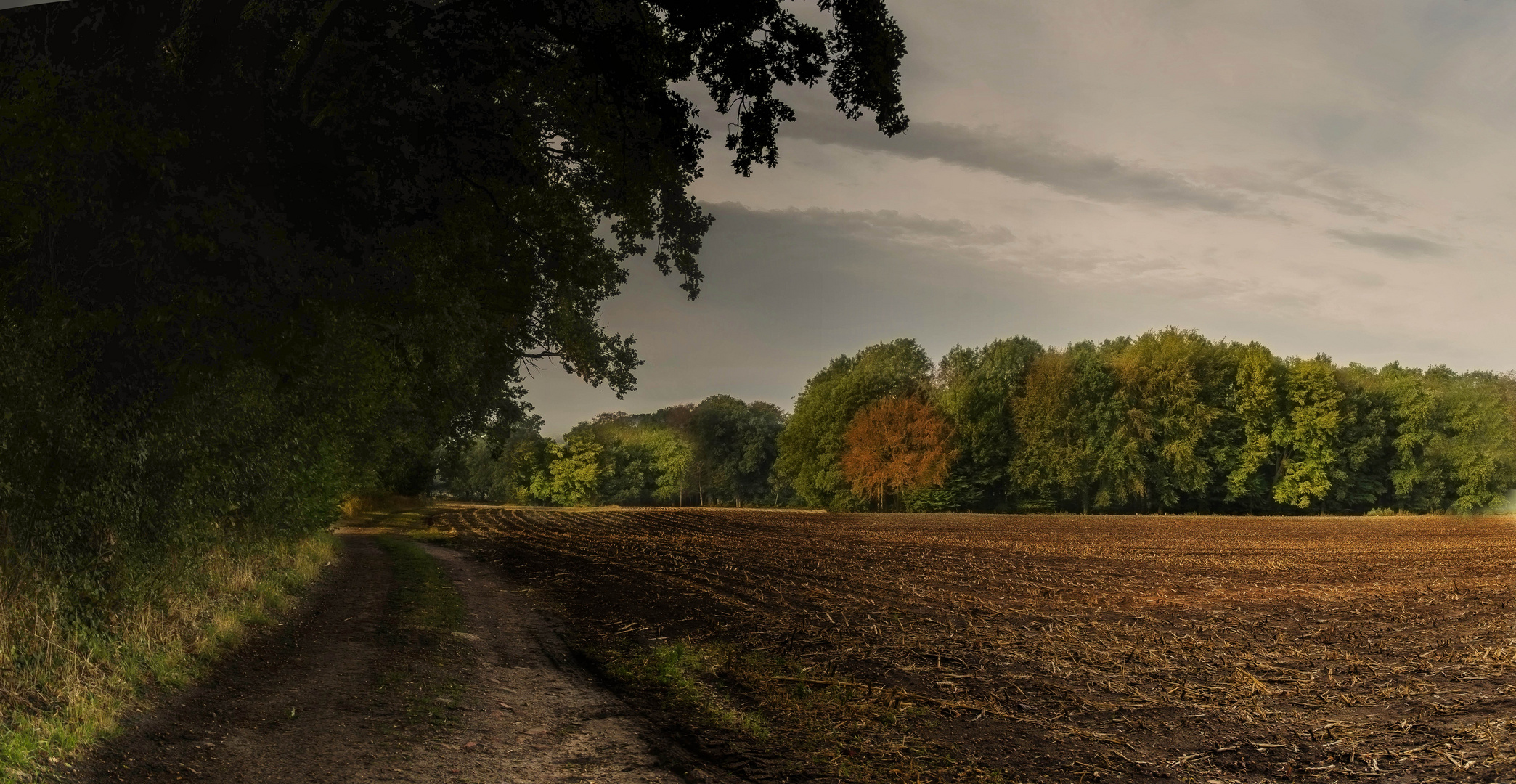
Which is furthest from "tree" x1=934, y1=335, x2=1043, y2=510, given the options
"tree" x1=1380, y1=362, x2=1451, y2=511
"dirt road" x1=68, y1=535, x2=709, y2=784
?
"dirt road" x1=68, y1=535, x2=709, y2=784

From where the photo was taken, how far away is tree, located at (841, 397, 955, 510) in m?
67.5

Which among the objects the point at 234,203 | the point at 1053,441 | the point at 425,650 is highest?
the point at 234,203

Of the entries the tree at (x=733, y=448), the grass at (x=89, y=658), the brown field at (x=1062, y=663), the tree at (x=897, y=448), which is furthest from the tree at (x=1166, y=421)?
the grass at (x=89, y=658)

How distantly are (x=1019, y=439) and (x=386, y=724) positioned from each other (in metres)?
66.8

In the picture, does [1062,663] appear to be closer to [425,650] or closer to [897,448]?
[425,650]

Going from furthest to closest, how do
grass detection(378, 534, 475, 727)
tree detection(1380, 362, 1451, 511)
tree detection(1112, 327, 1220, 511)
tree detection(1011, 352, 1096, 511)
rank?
tree detection(1011, 352, 1096, 511) < tree detection(1112, 327, 1220, 511) < tree detection(1380, 362, 1451, 511) < grass detection(378, 534, 475, 727)

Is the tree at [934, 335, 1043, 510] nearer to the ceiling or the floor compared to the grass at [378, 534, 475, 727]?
nearer to the ceiling

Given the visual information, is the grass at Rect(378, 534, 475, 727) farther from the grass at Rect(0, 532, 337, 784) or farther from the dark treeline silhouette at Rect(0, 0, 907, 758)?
the dark treeline silhouette at Rect(0, 0, 907, 758)

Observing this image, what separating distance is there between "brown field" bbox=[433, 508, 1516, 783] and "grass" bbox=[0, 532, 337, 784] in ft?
15.1

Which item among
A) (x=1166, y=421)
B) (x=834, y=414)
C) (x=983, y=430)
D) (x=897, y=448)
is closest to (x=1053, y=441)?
(x=983, y=430)

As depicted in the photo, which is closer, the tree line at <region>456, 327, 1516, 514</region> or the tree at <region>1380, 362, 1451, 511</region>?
the tree at <region>1380, 362, 1451, 511</region>

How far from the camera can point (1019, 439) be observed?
70.6 metres

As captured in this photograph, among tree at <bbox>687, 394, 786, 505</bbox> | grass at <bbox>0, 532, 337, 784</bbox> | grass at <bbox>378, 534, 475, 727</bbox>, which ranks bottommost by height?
grass at <bbox>378, 534, 475, 727</bbox>

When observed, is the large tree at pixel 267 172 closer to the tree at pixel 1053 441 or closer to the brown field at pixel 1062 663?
the brown field at pixel 1062 663
